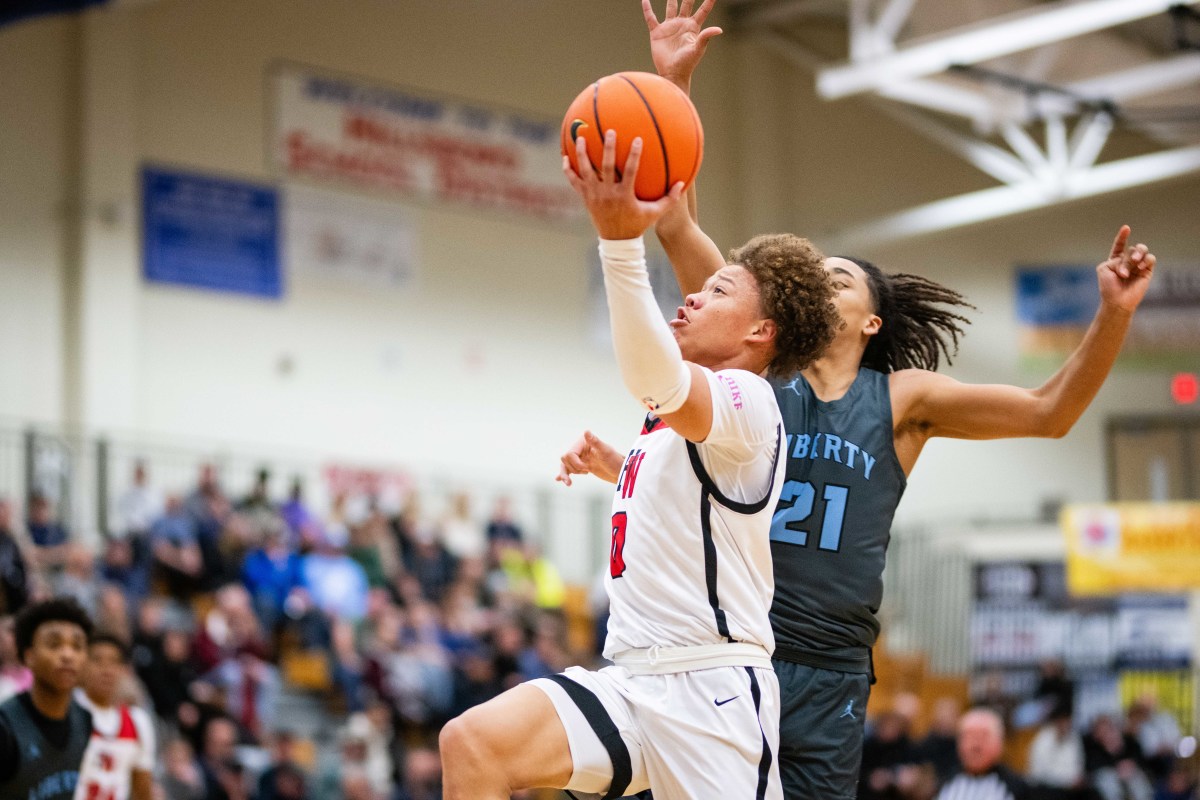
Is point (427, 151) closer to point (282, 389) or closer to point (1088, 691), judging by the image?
point (282, 389)

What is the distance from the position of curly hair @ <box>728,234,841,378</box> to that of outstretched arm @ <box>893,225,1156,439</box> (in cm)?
94

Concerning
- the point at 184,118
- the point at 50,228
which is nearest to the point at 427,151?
the point at 184,118

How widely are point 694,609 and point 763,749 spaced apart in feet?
1.35

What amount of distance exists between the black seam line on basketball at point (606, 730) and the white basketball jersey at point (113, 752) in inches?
141

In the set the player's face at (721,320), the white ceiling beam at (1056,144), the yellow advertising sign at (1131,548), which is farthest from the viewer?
the white ceiling beam at (1056,144)

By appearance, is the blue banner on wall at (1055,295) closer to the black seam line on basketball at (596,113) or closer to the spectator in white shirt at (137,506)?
the spectator in white shirt at (137,506)

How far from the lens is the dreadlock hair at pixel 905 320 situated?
5.67 m

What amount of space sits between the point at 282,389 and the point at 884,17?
867 cm

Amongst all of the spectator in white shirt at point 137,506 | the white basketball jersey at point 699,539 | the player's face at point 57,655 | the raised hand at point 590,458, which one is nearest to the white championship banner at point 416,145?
the spectator in white shirt at point 137,506

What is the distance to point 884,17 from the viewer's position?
1959 centimetres

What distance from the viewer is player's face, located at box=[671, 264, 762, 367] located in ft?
14.3

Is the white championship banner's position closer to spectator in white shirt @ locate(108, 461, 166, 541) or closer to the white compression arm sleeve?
spectator in white shirt @ locate(108, 461, 166, 541)

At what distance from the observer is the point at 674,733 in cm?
416

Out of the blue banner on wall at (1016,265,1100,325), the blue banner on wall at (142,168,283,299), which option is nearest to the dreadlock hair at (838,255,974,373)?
the blue banner on wall at (142,168,283,299)
